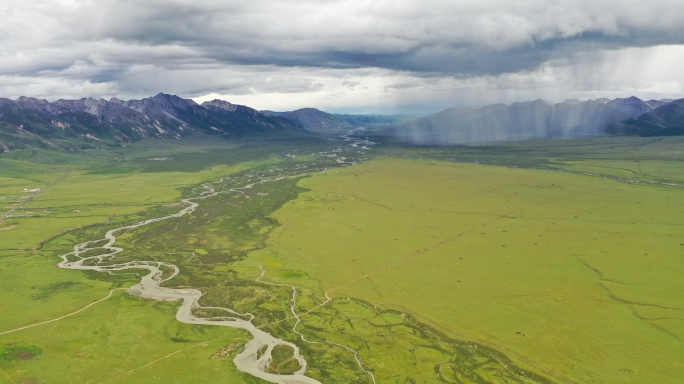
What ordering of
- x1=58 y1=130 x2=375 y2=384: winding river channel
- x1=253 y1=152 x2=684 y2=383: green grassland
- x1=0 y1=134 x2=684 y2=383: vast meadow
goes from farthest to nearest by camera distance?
1. x1=253 y1=152 x2=684 y2=383: green grassland
2. x1=58 y1=130 x2=375 y2=384: winding river channel
3. x1=0 y1=134 x2=684 y2=383: vast meadow

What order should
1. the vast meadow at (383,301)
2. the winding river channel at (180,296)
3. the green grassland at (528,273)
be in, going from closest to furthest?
the vast meadow at (383,301), the winding river channel at (180,296), the green grassland at (528,273)

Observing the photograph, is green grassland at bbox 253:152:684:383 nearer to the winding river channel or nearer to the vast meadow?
the vast meadow

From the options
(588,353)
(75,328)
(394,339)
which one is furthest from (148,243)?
(588,353)

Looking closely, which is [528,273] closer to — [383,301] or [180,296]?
[383,301]

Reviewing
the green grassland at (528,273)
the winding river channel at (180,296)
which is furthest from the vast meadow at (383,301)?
the winding river channel at (180,296)

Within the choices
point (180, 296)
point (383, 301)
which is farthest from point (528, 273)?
point (180, 296)

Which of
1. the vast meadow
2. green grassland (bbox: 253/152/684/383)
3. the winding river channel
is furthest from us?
green grassland (bbox: 253/152/684/383)

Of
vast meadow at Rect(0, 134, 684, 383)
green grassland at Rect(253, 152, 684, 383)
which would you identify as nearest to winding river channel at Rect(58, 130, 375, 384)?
vast meadow at Rect(0, 134, 684, 383)

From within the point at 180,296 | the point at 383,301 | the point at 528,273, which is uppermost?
the point at 528,273

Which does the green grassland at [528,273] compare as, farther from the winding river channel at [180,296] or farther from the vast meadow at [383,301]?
the winding river channel at [180,296]

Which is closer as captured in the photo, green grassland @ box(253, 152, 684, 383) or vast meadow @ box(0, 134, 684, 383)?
vast meadow @ box(0, 134, 684, 383)

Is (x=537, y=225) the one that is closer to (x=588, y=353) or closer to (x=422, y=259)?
(x=422, y=259)
